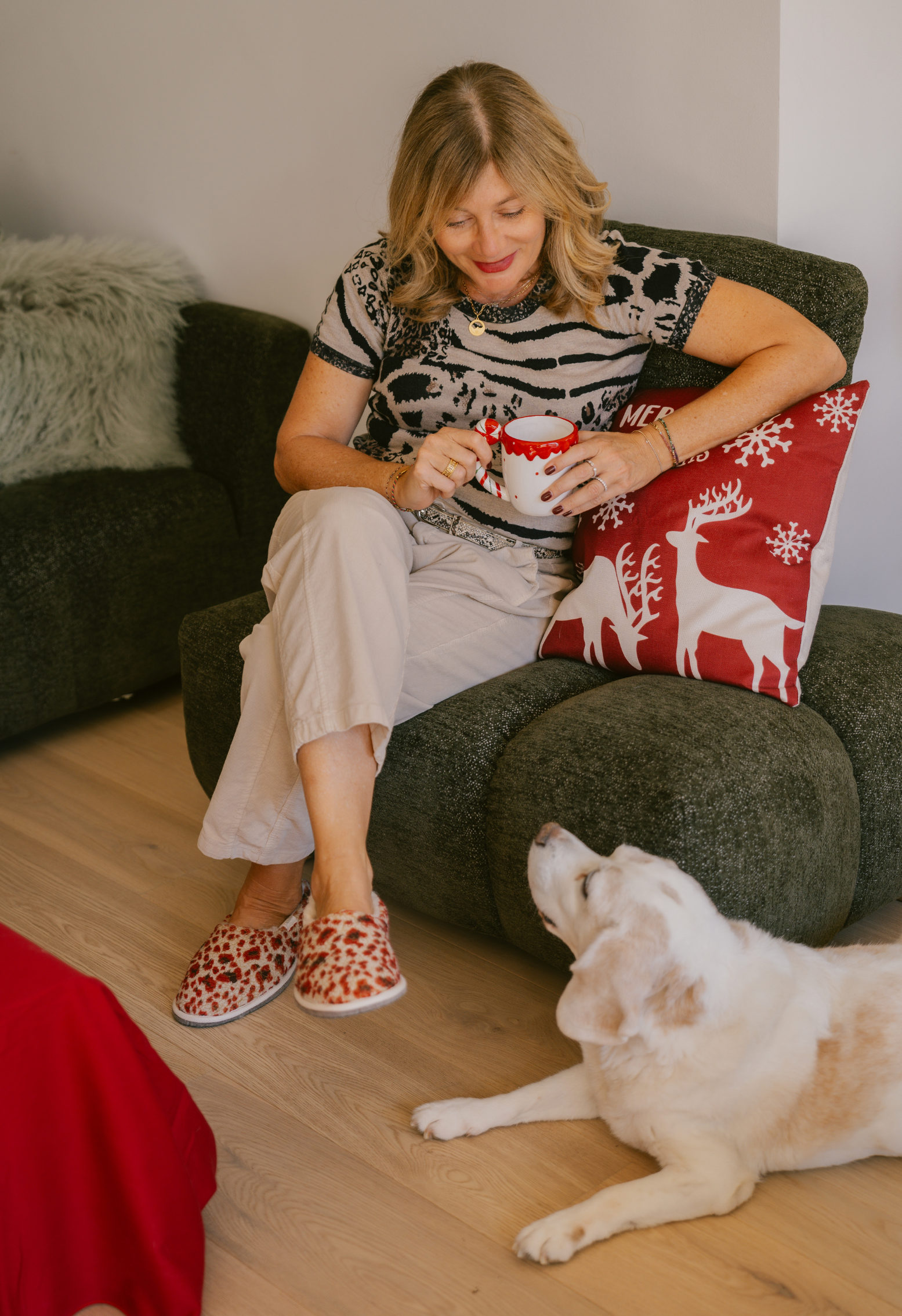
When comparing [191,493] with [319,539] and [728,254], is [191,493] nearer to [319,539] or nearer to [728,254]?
[319,539]

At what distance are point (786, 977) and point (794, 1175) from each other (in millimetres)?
232

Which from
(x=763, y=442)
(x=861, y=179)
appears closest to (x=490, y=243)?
(x=763, y=442)

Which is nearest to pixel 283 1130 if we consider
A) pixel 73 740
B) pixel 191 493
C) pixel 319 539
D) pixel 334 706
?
pixel 334 706

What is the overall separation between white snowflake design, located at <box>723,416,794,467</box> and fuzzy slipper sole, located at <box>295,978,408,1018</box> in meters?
0.84

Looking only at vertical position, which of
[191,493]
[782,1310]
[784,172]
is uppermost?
[784,172]

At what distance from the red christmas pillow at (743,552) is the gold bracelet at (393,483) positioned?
331 mm

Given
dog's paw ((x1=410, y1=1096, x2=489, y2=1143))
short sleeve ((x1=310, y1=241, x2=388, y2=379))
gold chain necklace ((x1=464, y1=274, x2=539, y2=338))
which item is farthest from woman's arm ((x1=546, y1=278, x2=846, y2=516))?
dog's paw ((x1=410, y1=1096, x2=489, y2=1143))

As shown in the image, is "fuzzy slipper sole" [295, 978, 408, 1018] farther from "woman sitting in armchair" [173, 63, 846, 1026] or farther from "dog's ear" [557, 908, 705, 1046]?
"dog's ear" [557, 908, 705, 1046]

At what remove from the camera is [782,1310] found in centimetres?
105

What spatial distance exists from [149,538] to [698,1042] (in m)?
1.64

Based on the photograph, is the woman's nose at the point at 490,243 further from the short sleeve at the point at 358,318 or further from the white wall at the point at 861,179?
the white wall at the point at 861,179

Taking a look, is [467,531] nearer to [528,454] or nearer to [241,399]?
[528,454]

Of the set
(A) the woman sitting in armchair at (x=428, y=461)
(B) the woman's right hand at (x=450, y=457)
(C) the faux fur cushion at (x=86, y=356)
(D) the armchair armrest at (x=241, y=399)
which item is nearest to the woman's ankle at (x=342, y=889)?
(A) the woman sitting in armchair at (x=428, y=461)

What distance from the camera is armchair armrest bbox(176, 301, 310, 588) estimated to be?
243 cm
